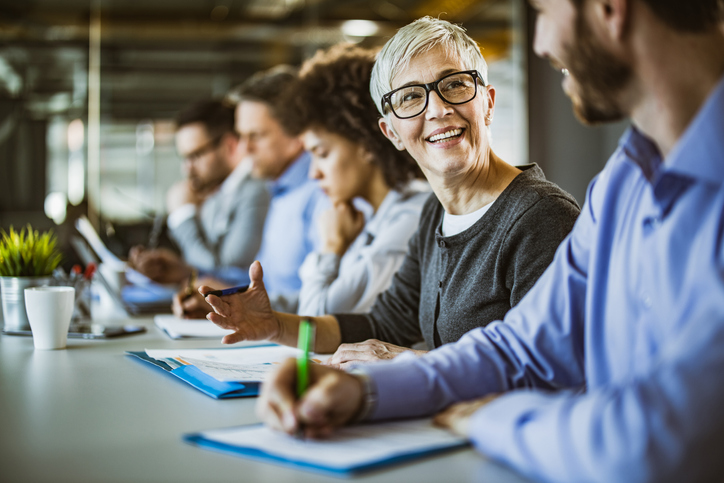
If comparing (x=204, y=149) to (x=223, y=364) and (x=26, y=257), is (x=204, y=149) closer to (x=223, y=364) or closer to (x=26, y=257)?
(x=26, y=257)

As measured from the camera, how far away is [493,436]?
691 millimetres

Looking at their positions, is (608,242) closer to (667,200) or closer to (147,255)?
(667,200)

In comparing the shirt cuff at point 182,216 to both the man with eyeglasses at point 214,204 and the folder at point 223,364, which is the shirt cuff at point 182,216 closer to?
the man with eyeglasses at point 214,204

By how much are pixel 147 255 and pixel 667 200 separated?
2.18 metres

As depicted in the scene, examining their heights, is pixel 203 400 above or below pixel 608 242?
below

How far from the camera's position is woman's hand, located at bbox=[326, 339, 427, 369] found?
46.8 inches

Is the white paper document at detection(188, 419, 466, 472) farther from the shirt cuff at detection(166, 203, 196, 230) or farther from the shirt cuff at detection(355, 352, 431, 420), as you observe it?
the shirt cuff at detection(166, 203, 196, 230)

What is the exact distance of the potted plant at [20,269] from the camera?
5.14 feet

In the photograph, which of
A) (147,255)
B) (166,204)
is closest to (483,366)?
(147,255)

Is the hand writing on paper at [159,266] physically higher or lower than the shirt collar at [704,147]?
lower

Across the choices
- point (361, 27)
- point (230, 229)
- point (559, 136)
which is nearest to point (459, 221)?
point (230, 229)

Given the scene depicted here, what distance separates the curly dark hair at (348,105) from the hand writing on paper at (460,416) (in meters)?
1.27

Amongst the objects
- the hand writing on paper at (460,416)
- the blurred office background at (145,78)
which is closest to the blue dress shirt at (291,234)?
the hand writing on paper at (460,416)

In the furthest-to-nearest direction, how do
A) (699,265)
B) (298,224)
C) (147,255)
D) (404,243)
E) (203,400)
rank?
(298,224) < (147,255) < (404,243) < (203,400) < (699,265)
